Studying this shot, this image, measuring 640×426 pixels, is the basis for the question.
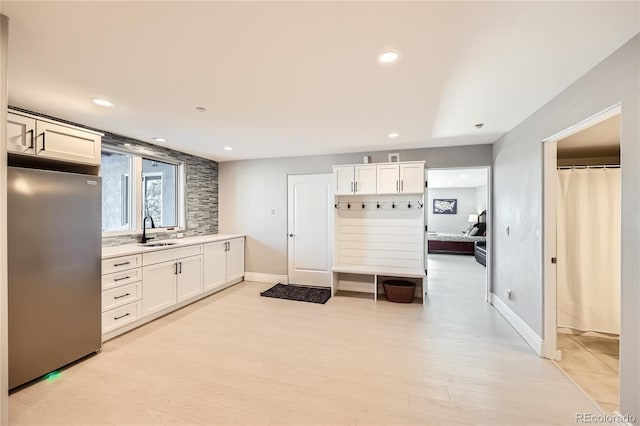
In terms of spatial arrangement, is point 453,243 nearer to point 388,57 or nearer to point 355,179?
point 355,179

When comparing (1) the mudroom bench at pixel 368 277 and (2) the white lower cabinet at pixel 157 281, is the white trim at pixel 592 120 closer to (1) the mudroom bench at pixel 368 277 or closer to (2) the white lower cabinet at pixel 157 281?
(1) the mudroom bench at pixel 368 277

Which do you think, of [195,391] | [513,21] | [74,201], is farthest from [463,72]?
[74,201]

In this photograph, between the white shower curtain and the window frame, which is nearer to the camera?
the white shower curtain

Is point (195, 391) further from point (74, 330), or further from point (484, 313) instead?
point (484, 313)

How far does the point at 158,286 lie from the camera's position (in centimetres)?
340

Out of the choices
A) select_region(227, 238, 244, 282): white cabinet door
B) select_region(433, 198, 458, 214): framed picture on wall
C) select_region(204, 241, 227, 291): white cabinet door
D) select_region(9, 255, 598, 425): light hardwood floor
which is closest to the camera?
select_region(9, 255, 598, 425): light hardwood floor

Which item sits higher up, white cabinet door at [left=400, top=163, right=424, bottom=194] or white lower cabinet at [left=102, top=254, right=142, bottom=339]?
white cabinet door at [left=400, top=163, right=424, bottom=194]

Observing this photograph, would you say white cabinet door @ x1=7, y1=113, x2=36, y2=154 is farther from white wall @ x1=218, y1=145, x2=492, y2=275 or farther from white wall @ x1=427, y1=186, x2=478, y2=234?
white wall @ x1=427, y1=186, x2=478, y2=234

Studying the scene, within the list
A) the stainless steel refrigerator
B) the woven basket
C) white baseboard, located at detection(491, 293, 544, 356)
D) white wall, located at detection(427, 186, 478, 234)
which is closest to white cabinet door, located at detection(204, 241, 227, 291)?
the stainless steel refrigerator

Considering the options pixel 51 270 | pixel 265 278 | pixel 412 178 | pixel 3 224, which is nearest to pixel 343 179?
pixel 412 178

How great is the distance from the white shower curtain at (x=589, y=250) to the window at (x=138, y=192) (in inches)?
216

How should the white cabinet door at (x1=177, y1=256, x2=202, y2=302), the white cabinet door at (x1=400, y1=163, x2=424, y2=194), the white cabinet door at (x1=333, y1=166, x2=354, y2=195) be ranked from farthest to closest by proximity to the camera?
the white cabinet door at (x1=333, y1=166, x2=354, y2=195) < the white cabinet door at (x1=400, y1=163, x2=424, y2=194) < the white cabinet door at (x1=177, y1=256, x2=202, y2=302)

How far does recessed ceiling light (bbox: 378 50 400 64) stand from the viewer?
5.63 feet

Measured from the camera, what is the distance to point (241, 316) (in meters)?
3.53
